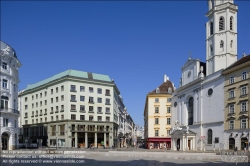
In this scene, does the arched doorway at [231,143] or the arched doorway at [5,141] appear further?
the arched doorway at [5,141]

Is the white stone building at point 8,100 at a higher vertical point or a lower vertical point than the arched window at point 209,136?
higher

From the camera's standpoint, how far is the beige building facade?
7131 cm

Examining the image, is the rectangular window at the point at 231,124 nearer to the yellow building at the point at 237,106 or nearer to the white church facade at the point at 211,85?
the yellow building at the point at 237,106

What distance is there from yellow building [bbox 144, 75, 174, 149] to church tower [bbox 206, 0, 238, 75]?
22.4 meters

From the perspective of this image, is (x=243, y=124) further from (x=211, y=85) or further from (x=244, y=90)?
(x=211, y=85)

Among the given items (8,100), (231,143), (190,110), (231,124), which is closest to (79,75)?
(8,100)

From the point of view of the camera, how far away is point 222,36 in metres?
57.5

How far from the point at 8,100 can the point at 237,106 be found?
4061cm

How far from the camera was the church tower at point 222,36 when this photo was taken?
5619 centimetres

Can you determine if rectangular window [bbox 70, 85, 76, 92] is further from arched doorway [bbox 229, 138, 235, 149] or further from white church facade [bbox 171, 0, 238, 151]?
arched doorway [bbox 229, 138, 235, 149]

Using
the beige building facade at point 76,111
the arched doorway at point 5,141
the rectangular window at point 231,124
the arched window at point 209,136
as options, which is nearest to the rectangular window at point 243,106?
the rectangular window at point 231,124

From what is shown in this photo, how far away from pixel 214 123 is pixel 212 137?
2.91 m

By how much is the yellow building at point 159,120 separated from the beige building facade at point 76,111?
10.6 m

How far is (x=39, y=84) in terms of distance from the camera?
85.1m
